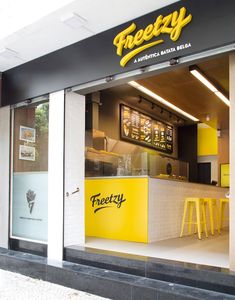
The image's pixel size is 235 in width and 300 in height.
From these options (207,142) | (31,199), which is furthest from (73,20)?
(207,142)

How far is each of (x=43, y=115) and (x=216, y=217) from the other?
4.78 m

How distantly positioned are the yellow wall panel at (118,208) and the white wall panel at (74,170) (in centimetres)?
94

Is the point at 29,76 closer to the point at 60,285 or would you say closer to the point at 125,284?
the point at 60,285

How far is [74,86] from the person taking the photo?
16.8 ft

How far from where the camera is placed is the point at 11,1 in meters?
4.46

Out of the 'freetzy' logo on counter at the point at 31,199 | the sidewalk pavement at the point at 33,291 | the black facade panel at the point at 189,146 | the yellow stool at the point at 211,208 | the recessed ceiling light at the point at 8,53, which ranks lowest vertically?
the sidewalk pavement at the point at 33,291

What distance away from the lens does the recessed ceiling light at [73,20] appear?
4223 mm

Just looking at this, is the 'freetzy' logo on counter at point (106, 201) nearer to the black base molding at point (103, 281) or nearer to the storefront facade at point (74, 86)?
the storefront facade at point (74, 86)

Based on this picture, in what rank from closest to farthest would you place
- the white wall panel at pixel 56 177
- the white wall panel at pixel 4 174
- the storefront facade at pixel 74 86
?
the storefront facade at pixel 74 86 → the white wall panel at pixel 56 177 → the white wall panel at pixel 4 174

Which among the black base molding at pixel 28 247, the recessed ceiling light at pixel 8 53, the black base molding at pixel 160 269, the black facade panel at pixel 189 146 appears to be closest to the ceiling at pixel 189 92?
the black facade panel at pixel 189 146

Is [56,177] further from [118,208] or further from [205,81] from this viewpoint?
[205,81]

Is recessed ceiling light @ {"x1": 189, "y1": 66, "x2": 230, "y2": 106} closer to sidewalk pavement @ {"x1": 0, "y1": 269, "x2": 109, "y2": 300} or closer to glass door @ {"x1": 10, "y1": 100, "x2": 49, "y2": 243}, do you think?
glass door @ {"x1": 10, "y1": 100, "x2": 49, "y2": 243}

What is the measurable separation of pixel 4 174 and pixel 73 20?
3130mm

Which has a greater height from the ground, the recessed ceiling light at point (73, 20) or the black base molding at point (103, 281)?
the recessed ceiling light at point (73, 20)
